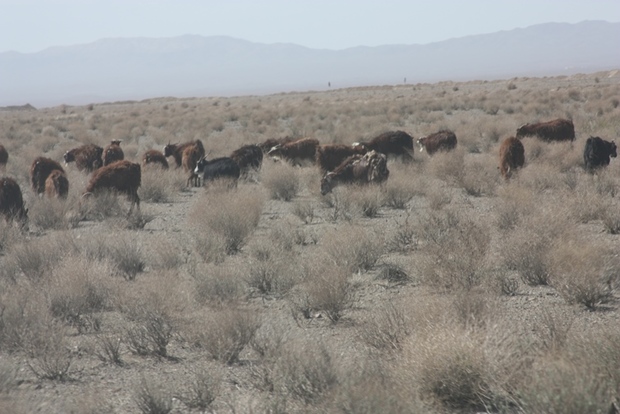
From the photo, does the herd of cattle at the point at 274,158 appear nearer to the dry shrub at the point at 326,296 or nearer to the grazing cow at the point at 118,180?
the grazing cow at the point at 118,180

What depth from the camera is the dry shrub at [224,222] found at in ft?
41.6

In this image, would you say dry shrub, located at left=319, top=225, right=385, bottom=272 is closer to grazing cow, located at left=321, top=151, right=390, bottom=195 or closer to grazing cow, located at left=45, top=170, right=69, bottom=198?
grazing cow, located at left=321, top=151, right=390, bottom=195

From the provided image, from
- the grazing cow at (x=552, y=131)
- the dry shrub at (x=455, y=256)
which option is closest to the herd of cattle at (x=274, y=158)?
the grazing cow at (x=552, y=131)

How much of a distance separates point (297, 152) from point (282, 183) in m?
3.90

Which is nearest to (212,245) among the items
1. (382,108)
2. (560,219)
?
(560,219)

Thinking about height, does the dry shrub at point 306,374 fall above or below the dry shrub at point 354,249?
above

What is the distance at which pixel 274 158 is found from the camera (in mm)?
22188

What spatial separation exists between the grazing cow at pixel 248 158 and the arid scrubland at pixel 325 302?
3.24m

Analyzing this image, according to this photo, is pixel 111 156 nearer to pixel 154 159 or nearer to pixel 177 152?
pixel 154 159

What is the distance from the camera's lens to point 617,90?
4212 cm

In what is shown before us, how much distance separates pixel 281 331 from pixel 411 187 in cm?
958

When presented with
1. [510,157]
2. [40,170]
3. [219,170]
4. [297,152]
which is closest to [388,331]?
[510,157]

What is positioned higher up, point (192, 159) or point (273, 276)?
point (192, 159)

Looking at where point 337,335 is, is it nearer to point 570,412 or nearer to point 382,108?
point 570,412
